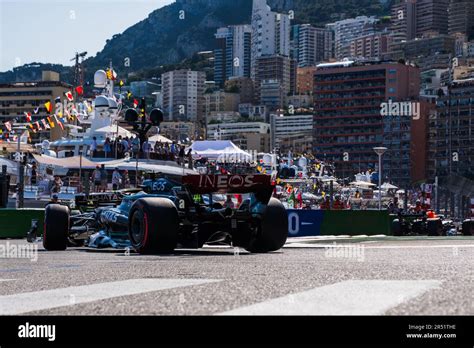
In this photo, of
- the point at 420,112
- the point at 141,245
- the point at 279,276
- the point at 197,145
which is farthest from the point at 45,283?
the point at 420,112

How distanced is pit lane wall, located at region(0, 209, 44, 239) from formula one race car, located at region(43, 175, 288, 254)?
11106 millimetres

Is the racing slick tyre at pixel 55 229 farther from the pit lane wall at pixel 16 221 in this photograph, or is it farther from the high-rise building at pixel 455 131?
the high-rise building at pixel 455 131

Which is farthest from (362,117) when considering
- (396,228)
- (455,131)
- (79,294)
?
(79,294)

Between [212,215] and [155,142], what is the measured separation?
Result: 126ft

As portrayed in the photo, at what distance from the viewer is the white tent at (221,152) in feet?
199

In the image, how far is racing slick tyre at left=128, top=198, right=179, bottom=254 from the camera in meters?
13.4

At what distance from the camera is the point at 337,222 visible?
30.8 m

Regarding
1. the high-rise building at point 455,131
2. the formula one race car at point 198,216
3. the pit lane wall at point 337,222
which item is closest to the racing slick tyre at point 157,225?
the formula one race car at point 198,216

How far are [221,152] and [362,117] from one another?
128648 millimetres

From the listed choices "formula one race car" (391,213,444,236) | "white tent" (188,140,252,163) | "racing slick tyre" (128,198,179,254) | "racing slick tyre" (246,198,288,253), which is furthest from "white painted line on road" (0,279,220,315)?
"white tent" (188,140,252,163)

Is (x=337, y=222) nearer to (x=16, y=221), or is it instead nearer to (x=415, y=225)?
(x=415, y=225)

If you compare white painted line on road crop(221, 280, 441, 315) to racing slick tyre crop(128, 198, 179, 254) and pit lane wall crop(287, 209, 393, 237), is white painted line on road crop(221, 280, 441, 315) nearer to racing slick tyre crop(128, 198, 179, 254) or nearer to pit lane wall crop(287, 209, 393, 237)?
racing slick tyre crop(128, 198, 179, 254)

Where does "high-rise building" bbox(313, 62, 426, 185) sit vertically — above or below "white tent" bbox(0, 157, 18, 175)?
above
